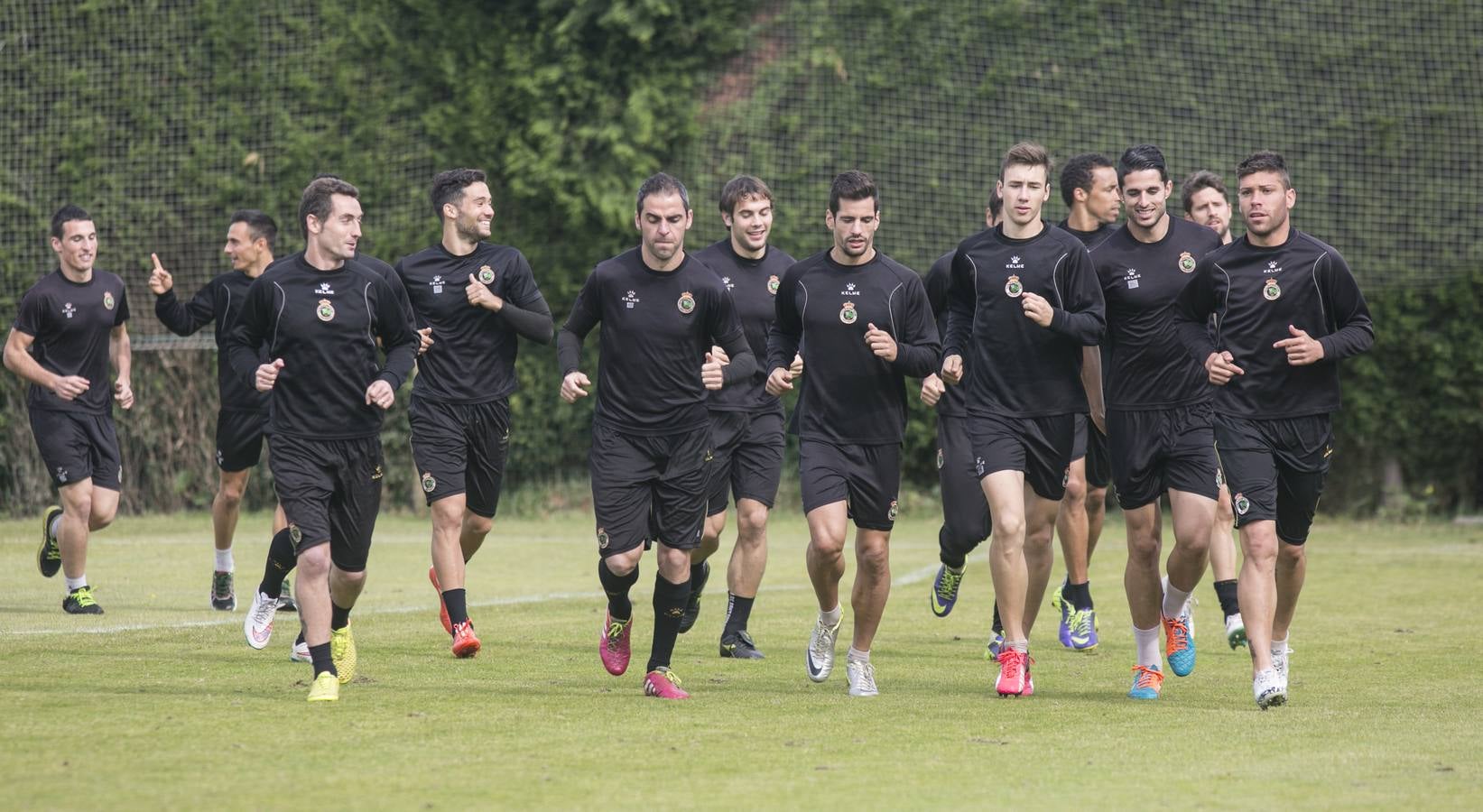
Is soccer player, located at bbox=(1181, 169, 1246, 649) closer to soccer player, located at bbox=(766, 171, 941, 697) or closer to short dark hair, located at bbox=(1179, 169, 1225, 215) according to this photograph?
short dark hair, located at bbox=(1179, 169, 1225, 215)

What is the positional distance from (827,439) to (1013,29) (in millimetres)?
10845

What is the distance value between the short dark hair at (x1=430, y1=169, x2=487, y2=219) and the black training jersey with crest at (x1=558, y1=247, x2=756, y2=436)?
5.62 ft

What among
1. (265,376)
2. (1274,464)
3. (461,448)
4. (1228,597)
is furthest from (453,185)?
(1228,597)

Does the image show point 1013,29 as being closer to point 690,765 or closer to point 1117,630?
point 1117,630

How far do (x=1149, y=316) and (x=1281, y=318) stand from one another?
92 centimetres

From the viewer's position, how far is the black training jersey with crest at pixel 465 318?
9.32 metres

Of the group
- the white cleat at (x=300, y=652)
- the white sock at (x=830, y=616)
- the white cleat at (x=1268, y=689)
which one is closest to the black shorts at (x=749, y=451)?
the white sock at (x=830, y=616)

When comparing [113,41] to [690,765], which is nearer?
[690,765]

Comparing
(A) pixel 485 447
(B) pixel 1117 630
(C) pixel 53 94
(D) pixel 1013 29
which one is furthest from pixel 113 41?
(B) pixel 1117 630

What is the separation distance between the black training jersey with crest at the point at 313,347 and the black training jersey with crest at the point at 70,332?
12.6 feet

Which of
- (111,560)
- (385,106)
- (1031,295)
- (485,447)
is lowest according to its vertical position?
(111,560)

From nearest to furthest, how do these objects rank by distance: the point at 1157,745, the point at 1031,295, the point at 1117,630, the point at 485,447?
1. the point at 1157,745
2. the point at 1031,295
3. the point at 485,447
4. the point at 1117,630

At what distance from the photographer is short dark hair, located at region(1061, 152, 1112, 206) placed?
9.55 m

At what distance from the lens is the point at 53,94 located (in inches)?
718
